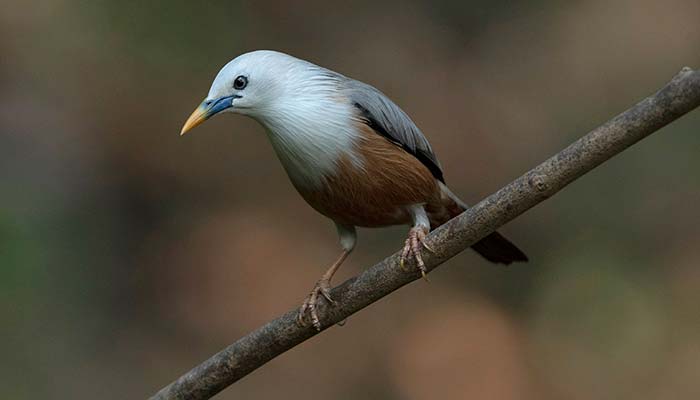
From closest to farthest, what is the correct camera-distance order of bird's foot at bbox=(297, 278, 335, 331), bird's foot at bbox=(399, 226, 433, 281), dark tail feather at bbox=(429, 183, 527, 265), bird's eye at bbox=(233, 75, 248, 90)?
bird's foot at bbox=(399, 226, 433, 281), bird's foot at bbox=(297, 278, 335, 331), bird's eye at bbox=(233, 75, 248, 90), dark tail feather at bbox=(429, 183, 527, 265)

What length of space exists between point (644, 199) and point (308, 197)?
398cm

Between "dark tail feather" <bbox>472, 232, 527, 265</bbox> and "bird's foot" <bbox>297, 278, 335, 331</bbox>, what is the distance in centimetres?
93

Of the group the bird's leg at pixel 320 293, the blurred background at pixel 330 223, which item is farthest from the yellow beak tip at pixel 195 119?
the blurred background at pixel 330 223

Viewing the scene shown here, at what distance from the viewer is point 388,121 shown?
4234 millimetres

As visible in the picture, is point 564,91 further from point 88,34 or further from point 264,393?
point 88,34

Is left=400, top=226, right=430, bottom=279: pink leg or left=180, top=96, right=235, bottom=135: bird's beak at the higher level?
left=180, top=96, right=235, bottom=135: bird's beak

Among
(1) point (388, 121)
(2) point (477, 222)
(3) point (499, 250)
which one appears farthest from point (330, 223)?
(2) point (477, 222)

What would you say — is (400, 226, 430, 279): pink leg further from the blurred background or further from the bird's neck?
the blurred background

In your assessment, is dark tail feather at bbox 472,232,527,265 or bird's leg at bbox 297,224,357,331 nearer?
bird's leg at bbox 297,224,357,331

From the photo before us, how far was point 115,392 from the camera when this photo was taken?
7258 millimetres

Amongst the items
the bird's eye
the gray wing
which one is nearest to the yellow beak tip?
the bird's eye

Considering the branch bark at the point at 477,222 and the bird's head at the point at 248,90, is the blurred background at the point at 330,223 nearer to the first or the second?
the bird's head at the point at 248,90

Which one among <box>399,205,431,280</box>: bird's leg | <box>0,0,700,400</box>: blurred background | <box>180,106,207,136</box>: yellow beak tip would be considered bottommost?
<box>0,0,700,400</box>: blurred background

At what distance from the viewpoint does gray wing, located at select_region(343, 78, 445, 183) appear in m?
4.20
